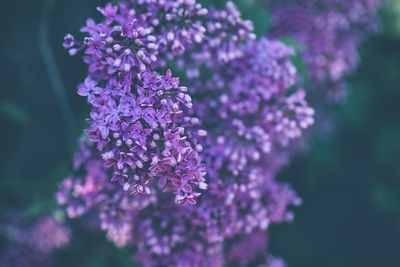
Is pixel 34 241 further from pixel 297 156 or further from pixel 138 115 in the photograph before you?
pixel 297 156

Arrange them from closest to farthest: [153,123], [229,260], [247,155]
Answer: [153,123] < [247,155] < [229,260]

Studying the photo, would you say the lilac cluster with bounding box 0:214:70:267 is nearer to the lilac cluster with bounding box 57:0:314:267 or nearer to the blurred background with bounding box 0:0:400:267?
the blurred background with bounding box 0:0:400:267

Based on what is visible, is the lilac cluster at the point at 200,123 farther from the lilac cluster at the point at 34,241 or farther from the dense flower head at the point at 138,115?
the lilac cluster at the point at 34,241

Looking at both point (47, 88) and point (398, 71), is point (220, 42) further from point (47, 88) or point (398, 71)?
point (398, 71)

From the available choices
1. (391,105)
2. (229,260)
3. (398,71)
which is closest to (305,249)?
(229,260)

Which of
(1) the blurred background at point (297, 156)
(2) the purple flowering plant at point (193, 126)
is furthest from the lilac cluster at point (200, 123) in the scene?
(1) the blurred background at point (297, 156)
